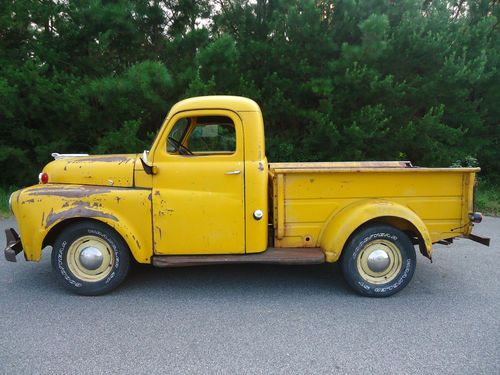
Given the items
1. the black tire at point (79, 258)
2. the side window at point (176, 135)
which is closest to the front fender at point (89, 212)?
the black tire at point (79, 258)

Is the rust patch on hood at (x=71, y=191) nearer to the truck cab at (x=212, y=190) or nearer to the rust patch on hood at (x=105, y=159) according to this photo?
the rust patch on hood at (x=105, y=159)

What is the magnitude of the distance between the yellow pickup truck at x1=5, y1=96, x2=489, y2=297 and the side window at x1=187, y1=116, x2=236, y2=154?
0.08 metres

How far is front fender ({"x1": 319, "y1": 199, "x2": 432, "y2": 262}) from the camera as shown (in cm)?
386

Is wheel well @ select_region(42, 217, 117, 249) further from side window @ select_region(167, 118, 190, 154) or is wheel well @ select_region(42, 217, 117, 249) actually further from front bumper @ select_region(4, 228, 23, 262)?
side window @ select_region(167, 118, 190, 154)

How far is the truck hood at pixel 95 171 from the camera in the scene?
13.1 ft

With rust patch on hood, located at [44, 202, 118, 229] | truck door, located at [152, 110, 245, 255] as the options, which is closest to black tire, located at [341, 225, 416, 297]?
truck door, located at [152, 110, 245, 255]

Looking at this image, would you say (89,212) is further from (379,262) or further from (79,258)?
(379,262)

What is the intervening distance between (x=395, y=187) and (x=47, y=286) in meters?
3.76

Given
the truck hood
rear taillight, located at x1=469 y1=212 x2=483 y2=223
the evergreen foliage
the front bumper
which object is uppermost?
the evergreen foliage

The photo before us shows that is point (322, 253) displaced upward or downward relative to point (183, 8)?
downward

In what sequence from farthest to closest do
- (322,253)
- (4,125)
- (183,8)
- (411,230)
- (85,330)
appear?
1. (183,8)
2. (4,125)
3. (411,230)
4. (322,253)
5. (85,330)

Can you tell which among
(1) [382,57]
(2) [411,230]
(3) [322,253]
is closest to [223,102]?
(3) [322,253]

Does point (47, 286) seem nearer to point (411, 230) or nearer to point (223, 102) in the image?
point (223, 102)

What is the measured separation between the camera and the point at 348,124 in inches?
341
